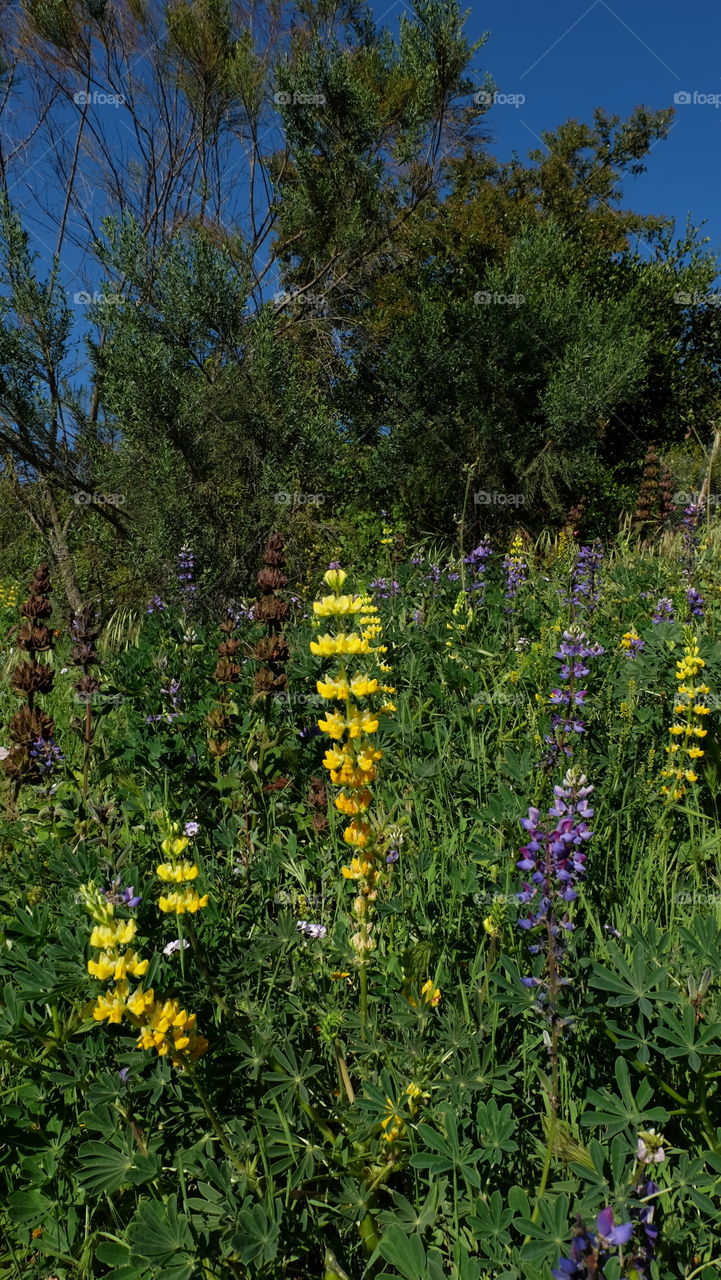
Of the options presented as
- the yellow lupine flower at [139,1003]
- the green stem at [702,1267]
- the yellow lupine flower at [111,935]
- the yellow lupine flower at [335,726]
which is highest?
the yellow lupine flower at [335,726]

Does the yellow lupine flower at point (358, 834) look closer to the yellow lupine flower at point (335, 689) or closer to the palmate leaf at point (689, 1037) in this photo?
the yellow lupine flower at point (335, 689)

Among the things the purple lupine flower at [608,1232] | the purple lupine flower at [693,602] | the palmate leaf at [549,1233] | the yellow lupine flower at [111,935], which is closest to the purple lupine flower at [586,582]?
the purple lupine flower at [693,602]

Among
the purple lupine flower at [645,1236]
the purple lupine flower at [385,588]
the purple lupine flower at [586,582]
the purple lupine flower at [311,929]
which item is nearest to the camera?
the purple lupine flower at [645,1236]

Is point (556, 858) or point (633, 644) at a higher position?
point (633, 644)

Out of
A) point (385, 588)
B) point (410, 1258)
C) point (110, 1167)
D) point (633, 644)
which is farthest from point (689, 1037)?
point (385, 588)

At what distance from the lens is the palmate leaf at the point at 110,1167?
4.16 feet

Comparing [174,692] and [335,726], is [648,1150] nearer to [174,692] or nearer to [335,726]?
[335,726]

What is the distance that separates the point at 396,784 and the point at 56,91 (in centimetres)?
1059

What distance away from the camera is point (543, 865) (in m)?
1.27

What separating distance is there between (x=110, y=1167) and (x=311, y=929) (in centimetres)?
69

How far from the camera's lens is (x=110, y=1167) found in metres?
1.31

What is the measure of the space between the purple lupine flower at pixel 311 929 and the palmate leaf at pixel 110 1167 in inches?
24.3

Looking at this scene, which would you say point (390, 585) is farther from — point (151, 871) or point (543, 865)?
point (543, 865)

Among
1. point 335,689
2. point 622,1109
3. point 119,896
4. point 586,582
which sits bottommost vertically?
point 622,1109
